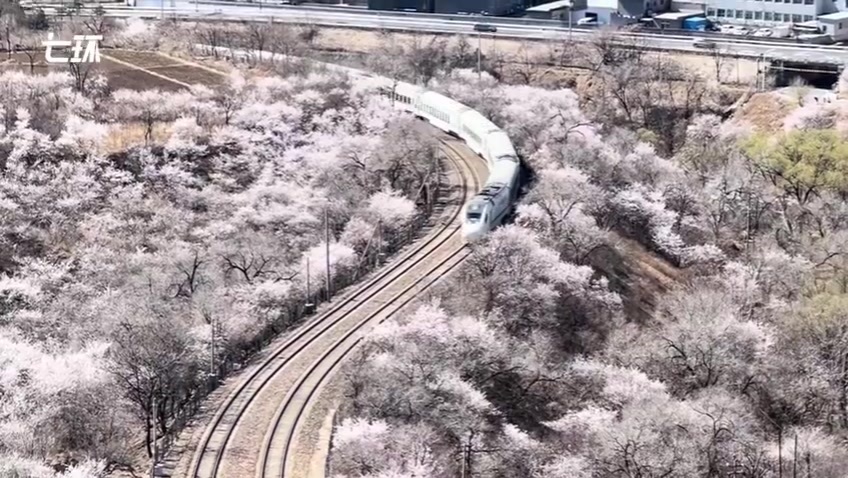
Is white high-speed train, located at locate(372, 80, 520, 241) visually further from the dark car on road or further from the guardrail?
the guardrail

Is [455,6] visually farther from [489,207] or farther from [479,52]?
[489,207]

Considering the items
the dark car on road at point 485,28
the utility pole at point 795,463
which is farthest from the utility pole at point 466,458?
the dark car on road at point 485,28

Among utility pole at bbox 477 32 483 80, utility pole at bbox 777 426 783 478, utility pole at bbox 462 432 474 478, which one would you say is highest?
utility pole at bbox 477 32 483 80

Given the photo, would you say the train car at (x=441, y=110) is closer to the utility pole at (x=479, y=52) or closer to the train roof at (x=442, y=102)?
the train roof at (x=442, y=102)

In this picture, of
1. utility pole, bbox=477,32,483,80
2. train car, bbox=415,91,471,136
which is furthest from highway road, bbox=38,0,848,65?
train car, bbox=415,91,471,136

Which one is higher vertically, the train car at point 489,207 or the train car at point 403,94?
the train car at point 403,94

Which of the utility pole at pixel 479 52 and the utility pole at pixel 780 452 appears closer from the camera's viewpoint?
the utility pole at pixel 780 452
